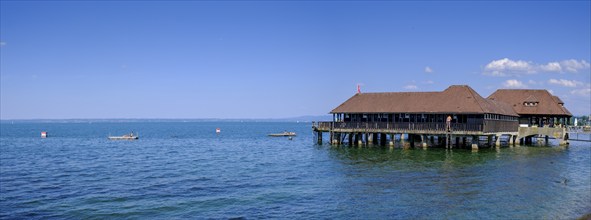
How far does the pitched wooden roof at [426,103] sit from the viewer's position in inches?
1967

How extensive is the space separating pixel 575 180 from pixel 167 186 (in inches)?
985

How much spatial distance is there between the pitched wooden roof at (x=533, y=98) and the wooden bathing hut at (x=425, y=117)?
369 cm

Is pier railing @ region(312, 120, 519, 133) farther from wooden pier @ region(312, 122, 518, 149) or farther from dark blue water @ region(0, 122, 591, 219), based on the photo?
dark blue water @ region(0, 122, 591, 219)

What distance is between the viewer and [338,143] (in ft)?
194

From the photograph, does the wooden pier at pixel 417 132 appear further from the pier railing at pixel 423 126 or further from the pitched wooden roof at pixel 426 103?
the pitched wooden roof at pixel 426 103

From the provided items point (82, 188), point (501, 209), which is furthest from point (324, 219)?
point (82, 188)

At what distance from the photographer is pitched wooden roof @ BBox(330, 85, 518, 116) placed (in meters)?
50.0

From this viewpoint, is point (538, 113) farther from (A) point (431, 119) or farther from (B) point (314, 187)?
(B) point (314, 187)

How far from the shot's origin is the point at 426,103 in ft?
174

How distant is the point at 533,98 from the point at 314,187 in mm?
45701

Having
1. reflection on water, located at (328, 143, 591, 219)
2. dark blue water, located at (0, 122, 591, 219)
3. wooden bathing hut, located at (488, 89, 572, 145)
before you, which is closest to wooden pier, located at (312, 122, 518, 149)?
reflection on water, located at (328, 143, 591, 219)

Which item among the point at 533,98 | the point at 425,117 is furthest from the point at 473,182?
the point at 533,98

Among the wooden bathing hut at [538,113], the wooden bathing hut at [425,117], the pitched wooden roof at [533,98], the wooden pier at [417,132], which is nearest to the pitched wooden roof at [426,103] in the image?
the wooden bathing hut at [425,117]

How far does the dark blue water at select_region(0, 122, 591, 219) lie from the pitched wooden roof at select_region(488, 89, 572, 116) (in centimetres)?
1660
